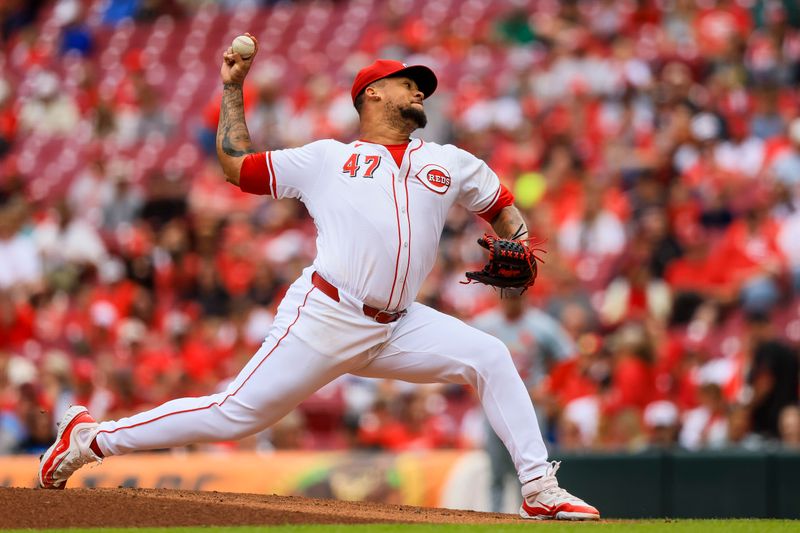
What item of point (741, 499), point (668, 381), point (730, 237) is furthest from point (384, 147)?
point (730, 237)

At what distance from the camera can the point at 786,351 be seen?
806cm

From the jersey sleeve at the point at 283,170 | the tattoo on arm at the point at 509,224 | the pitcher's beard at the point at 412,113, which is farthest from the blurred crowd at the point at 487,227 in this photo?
the jersey sleeve at the point at 283,170

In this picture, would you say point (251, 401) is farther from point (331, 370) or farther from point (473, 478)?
point (473, 478)

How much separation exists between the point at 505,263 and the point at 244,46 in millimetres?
1294

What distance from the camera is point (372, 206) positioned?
4.98 metres

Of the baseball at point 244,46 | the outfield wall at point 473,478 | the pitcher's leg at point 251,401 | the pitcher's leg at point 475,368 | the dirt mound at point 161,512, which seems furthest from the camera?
the outfield wall at point 473,478

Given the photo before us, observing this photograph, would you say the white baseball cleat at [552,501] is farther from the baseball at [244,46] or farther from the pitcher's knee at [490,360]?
the baseball at [244,46]

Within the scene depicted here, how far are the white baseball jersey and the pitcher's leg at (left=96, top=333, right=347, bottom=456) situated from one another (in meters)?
0.30

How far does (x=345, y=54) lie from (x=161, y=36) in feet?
10.8

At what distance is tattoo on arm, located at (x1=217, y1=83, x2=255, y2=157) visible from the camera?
5.10 metres

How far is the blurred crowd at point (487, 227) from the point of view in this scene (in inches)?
344

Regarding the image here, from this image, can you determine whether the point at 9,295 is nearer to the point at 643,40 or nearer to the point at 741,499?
the point at 643,40

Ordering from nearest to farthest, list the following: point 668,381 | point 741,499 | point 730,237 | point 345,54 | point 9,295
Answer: point 741,499 < point 668,381 < point 730,237 < point 9,295 < point 345,54

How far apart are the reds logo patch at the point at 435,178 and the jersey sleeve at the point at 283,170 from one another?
1.24ft
